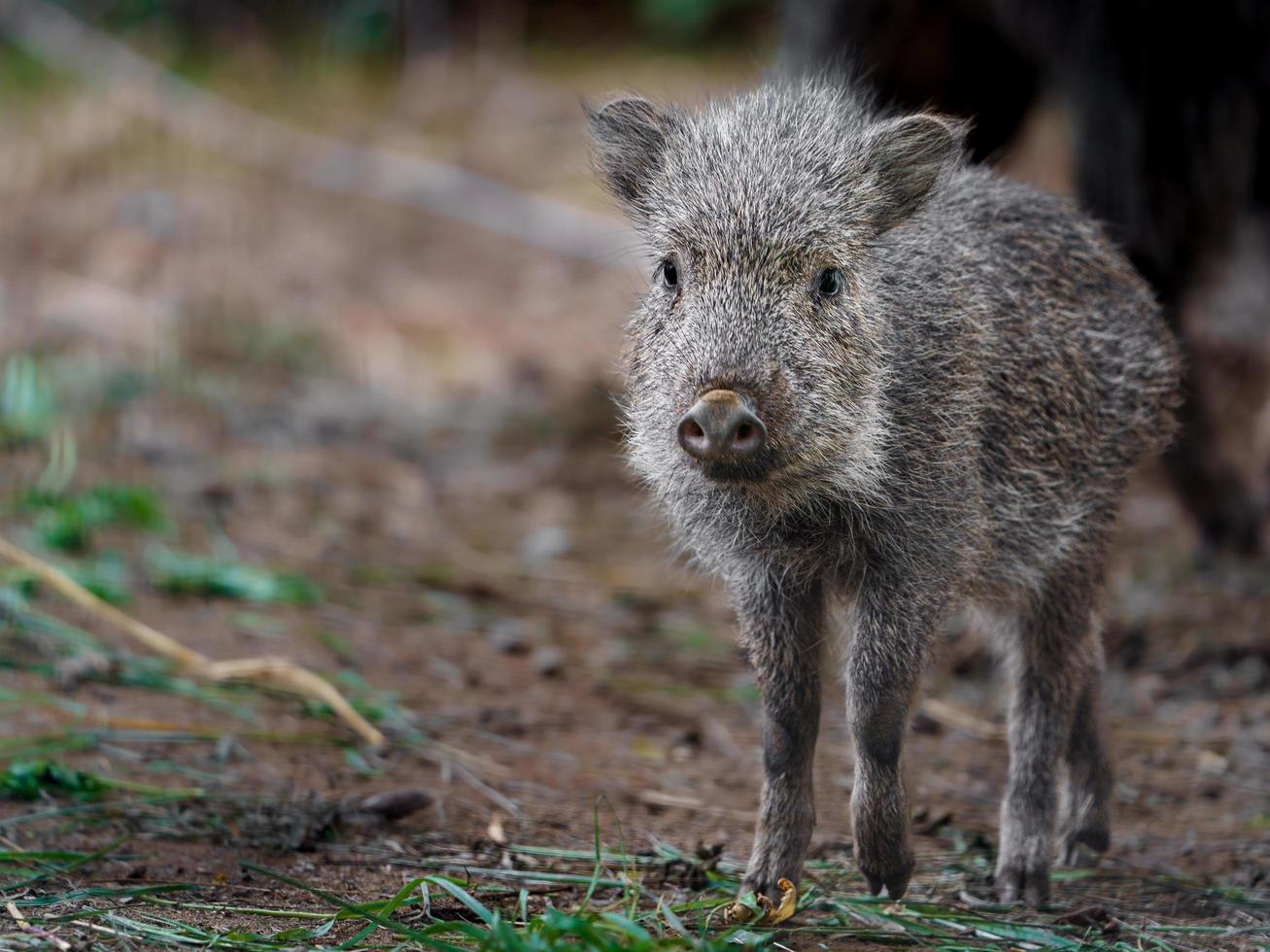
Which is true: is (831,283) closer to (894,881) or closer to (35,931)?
(894,881)

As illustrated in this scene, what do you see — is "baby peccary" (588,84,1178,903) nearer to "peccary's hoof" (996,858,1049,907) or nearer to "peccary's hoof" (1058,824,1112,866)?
"peccary's hoof" (996,858,1049,907)

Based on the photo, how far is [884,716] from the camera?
3.54 metres

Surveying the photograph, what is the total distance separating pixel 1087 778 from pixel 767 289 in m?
1.86

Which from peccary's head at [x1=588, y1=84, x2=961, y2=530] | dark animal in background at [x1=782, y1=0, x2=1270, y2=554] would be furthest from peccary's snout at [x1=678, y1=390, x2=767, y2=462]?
dark animal in background at [x1=782, y1=0, x2=1270, y2=554]

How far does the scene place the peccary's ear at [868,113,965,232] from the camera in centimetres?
368

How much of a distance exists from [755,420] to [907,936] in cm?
120

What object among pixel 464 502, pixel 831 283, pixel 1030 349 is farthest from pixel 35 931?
pixel 464 502

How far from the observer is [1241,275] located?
7133 millimetres

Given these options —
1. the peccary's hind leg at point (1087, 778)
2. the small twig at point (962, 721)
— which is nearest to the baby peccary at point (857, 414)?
the peccary's hind leg at point (1087, 778)

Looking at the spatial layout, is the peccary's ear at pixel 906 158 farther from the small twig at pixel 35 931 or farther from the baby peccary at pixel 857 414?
the small twig at pixel 35 931

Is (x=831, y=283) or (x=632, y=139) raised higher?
(x=632, y=139)

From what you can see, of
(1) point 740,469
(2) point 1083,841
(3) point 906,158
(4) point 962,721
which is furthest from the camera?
(4) point 962,721

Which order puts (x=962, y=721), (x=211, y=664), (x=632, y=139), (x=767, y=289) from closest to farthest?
1. (x=767, y=289)
2. (x=632, y=139)
3. (x=211, y=664)
4. (x=962, y=721)

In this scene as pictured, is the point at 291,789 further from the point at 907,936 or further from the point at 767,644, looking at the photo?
the point at 907,936
